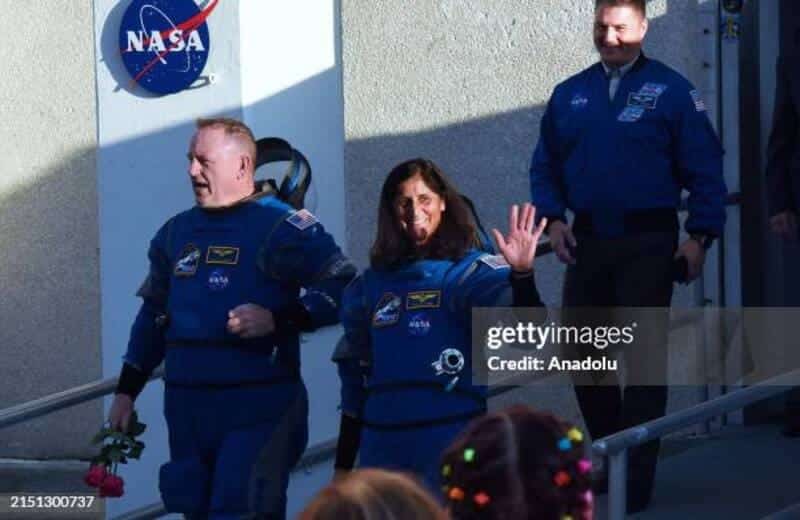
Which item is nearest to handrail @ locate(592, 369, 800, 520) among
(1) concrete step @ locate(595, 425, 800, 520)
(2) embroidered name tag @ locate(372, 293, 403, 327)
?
(1) concrete step @ locate(595, 425, 800, 520)

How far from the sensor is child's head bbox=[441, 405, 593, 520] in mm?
2596

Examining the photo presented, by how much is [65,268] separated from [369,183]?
2.26 meters

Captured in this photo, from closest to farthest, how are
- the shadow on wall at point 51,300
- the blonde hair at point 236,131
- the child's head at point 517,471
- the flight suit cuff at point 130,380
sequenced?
the child's head at point 517,471, the blonde hair at point 236,131, the flight suit cuff at point 130,380, the shadow on wall at point 51,300

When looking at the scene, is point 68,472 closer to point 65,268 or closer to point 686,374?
point 65,268

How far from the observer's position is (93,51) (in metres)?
8.93

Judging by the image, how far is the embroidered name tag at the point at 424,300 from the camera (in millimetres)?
4781

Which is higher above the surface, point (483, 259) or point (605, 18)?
point (605, 18)

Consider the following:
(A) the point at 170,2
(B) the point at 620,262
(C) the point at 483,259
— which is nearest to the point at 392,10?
(A) the point at 170,2

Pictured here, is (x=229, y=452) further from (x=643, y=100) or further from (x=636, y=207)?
(x=643, y=100)

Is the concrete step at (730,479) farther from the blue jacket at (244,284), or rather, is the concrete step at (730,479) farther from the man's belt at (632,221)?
the blue jacket at (244,284)

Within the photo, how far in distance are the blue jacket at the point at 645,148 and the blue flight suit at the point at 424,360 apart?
2.97 feet

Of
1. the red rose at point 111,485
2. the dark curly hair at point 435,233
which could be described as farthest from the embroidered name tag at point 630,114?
the red rose at point 111,485

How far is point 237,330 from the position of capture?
523cm

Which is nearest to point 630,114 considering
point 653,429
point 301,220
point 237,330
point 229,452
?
point 301,220
